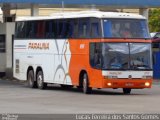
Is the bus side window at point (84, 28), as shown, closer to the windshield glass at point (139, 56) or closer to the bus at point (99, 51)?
the bus at point (99, 51)

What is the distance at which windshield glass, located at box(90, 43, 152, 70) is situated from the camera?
1099 inches

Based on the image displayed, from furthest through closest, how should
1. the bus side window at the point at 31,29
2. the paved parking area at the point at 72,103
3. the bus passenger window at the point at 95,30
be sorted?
the bus side window at the point at 31,29 → the bus passenger window at the point at 95,30 → the paved parking area at the point at 72,103

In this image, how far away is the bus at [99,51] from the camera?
27922 mm

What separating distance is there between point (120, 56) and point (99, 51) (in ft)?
2.83

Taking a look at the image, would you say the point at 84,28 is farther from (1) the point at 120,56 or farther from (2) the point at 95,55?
(1) the point at 120,56

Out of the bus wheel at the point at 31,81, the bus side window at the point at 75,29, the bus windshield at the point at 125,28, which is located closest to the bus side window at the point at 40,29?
the bus wheel at the point at 31,81

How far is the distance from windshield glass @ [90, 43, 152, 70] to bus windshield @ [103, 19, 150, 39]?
41cm

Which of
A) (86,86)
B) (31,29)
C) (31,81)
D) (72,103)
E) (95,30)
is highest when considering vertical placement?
(31,29)

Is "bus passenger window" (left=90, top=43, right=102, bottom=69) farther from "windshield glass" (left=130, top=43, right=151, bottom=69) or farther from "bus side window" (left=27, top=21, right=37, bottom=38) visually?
"bus side window" (left=27, top=21, right=37, bottom=38)

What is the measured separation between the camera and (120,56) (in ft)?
91.8

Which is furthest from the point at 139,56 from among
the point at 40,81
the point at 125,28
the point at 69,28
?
the point at 40,81

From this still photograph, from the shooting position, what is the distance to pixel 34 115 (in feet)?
61.8

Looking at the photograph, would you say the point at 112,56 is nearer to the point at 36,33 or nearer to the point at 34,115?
the point at 36,33

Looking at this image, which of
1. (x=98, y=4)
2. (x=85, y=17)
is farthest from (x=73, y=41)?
(x=98, y=4)
